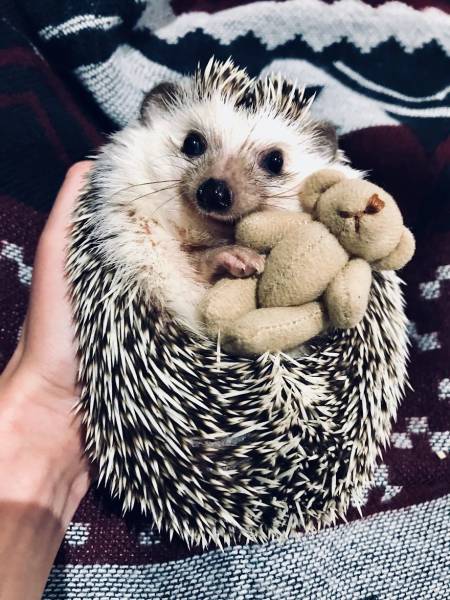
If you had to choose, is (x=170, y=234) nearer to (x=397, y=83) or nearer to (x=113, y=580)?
(x=113, y=580)

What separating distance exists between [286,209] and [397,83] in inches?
48.1

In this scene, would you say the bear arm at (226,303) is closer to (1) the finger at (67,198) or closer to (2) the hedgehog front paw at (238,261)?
(2) the hedgehog front paw at (238,261)

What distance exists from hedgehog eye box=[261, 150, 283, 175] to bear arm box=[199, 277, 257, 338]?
496 mm

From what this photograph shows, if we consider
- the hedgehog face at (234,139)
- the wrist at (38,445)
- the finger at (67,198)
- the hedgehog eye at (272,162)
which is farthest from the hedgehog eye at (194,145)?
the wrist at (38,445)

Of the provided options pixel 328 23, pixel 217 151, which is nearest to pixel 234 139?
pixel 217 151

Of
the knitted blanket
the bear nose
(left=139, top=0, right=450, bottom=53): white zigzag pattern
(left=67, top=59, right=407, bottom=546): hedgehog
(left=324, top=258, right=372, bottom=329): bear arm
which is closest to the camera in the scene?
(left=324, top=258, right=372, bottom=329): bear arm

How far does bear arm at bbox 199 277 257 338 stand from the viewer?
3.99ft

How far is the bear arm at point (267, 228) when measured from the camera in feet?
4.11

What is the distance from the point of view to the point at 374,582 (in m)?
1.70

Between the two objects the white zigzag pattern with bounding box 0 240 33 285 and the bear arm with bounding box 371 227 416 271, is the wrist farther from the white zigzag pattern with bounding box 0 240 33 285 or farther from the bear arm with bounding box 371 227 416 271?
the bear arm with bounding box 371 227 416 271

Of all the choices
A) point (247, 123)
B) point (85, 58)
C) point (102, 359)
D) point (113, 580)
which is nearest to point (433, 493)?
point (113, 580)

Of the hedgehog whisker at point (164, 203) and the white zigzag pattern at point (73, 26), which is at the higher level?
the white zigzag pattern at point (73, 26)

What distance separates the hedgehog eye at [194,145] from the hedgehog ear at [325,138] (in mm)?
383

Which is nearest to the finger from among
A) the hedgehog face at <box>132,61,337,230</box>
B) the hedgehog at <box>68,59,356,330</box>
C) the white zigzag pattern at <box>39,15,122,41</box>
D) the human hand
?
the human hand
